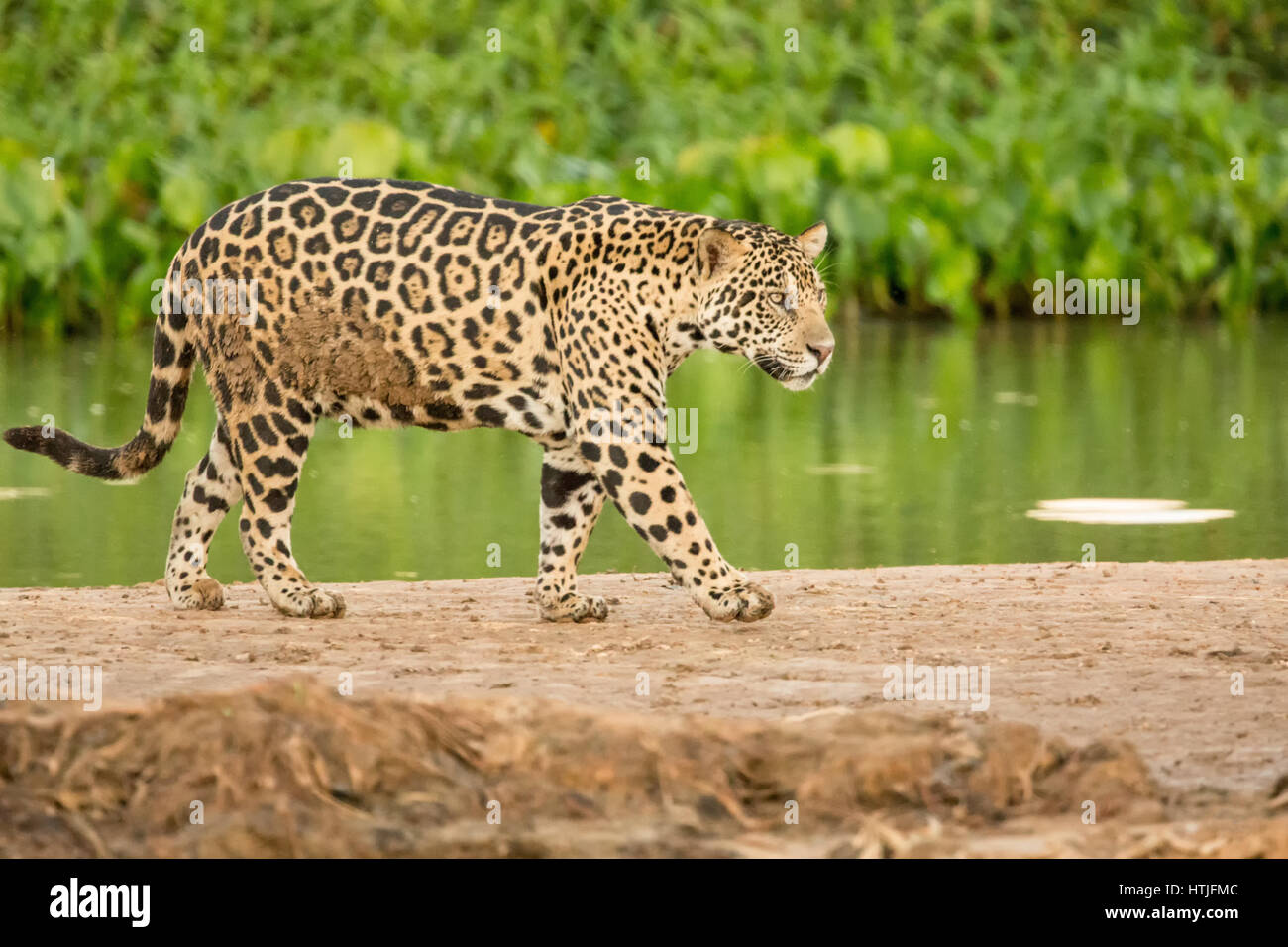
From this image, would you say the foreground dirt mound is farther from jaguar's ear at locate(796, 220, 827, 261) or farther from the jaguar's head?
jaguar's ear at locate(796, 220, 827, 261)

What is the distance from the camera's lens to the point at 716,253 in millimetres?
7551

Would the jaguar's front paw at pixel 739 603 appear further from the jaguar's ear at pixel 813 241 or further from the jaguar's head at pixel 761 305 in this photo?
the jaguar's ear at pixel 813 241

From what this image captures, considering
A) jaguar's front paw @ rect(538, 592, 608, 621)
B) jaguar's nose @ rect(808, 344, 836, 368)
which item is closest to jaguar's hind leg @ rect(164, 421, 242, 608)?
jaguar's front paw @ rect(538, 592, 608, 621)

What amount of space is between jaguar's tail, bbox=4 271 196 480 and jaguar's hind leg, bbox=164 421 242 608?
7.2 inches

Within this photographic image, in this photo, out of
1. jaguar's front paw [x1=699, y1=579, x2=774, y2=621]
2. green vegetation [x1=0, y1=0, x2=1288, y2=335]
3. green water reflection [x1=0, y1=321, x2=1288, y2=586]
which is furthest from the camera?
green vegetation [x1=0, y1=0, x2=1288, y2=335]

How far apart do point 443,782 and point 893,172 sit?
17157 millimetres

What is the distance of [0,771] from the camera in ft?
16.6

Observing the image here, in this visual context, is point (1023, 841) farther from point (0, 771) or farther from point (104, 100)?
point (104, 100)

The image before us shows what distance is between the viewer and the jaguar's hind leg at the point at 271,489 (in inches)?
300

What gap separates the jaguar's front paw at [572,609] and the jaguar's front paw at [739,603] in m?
0.45

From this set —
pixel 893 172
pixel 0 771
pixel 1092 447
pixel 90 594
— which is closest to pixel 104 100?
pixel 893 172

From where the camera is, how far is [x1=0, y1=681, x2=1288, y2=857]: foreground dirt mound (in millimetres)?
4805

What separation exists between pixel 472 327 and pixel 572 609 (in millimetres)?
961

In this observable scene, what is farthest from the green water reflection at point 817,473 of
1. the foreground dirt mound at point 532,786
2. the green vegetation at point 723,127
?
the foreground dirt mound at point 532,786
